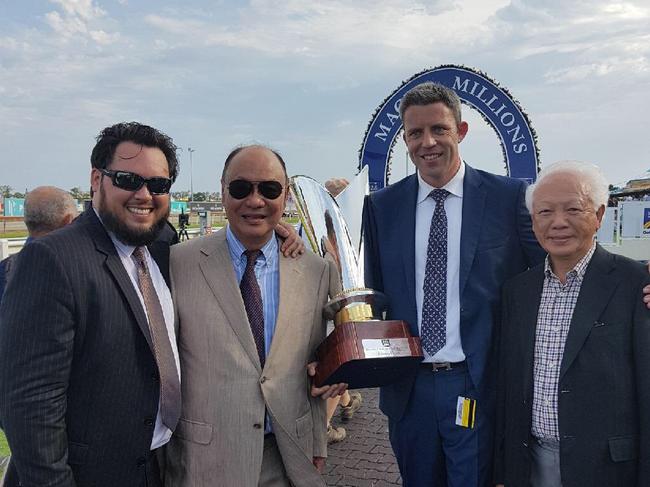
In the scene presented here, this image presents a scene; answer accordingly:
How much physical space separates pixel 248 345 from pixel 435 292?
93 cm

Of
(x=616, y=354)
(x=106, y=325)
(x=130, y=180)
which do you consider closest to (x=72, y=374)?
(x=106, y=325)

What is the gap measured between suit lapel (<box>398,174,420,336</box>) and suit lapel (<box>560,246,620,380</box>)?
2.30 feet

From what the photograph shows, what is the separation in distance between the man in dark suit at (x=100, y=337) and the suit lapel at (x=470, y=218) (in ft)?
4.28

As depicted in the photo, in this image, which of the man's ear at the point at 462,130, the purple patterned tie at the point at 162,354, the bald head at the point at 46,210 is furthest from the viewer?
the bald head at the point at 46,210

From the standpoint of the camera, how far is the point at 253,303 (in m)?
2.30

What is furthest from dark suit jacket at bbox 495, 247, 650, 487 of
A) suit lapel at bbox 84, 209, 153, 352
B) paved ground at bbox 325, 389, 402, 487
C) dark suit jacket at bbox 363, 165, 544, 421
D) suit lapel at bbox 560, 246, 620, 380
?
paved ground at bbox 325, 389, 402, 487

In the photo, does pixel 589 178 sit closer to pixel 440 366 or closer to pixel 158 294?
pixel 440 366

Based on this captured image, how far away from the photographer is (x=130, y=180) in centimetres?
207

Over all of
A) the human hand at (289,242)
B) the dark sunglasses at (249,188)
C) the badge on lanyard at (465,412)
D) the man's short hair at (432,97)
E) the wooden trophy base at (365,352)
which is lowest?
the badge on lanyard at (465,412)

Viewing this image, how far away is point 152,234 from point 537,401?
1.63m

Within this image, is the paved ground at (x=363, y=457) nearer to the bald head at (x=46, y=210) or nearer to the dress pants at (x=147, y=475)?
the dress pants at (x=147, y=475)

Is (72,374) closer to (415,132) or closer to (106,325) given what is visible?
(106,325)

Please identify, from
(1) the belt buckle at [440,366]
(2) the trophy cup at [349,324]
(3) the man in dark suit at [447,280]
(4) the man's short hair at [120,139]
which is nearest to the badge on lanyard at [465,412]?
(3) the man in dark suit at [447,280]

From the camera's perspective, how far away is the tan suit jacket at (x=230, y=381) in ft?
7.09
